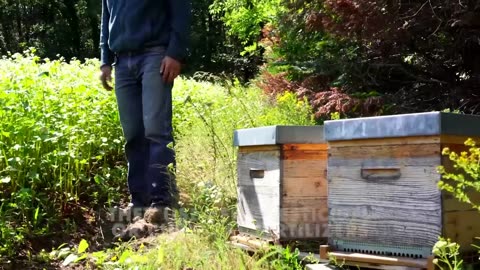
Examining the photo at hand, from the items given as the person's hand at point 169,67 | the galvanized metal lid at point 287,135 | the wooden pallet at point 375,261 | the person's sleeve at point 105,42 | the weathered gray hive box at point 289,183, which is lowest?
the wooden pallet at point 375,261

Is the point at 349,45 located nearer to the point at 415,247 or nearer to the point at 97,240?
the point at 97,240

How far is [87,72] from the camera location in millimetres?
6887

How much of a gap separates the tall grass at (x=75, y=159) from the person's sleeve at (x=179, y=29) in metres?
0.31

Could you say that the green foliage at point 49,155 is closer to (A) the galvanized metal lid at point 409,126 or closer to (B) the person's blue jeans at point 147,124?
(B) the person's blue jeans at point 147,124

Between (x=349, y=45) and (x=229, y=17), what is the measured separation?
25.7ft

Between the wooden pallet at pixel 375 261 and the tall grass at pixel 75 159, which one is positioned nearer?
the wooden pallet at pixel 375 261

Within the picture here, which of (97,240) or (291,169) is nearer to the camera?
(291,169)

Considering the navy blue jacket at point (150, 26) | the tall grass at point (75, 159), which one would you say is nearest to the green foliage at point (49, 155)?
the tall grass at point (75, 159)

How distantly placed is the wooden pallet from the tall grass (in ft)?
2.59

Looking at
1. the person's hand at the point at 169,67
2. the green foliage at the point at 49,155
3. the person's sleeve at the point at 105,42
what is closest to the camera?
the person's hand at the point at 169,67

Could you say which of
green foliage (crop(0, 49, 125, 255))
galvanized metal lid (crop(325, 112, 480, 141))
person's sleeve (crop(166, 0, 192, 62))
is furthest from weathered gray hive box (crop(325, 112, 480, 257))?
green foliage (crop(0, 49, 125, 255))

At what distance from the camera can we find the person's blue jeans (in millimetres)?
3727

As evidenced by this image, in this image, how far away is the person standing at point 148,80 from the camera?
3.73 metres

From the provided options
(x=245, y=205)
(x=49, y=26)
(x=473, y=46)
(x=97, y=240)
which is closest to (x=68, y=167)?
(x=97, y=240)
